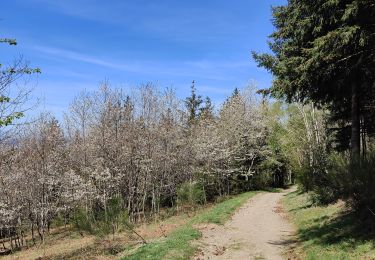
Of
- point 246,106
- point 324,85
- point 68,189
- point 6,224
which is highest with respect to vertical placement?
point 246,106

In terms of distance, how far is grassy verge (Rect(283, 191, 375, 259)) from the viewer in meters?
8.98

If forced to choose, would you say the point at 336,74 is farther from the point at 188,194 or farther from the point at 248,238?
the point at 188,194

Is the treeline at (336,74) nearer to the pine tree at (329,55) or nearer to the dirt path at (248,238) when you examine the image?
the pine tree at (329,55)

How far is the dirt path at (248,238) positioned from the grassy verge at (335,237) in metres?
0.64

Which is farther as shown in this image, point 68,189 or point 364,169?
point 68,189

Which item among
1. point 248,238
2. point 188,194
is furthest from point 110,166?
point 248,238

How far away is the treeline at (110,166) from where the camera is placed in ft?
76.1

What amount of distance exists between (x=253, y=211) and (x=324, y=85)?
8.75 m

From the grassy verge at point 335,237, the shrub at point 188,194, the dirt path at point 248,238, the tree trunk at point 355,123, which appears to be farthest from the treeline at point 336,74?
the shrub at point 188,194

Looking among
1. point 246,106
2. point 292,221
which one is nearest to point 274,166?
point 246,106

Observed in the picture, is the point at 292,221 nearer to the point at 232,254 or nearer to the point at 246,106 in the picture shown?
the point at 232,254

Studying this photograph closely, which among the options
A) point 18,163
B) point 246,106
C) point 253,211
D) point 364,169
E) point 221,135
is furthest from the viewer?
point 246,106

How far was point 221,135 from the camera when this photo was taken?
122 feet

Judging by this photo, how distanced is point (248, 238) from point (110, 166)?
45.3 feet
